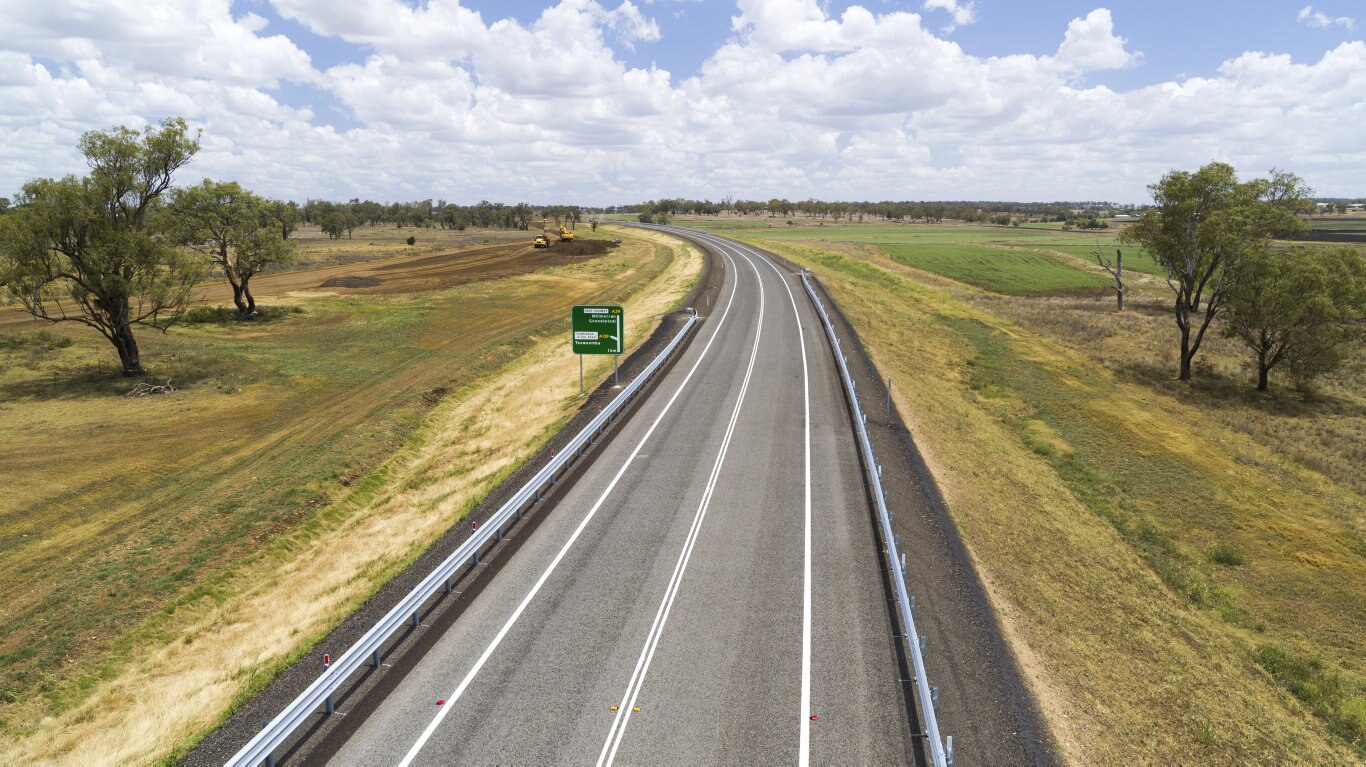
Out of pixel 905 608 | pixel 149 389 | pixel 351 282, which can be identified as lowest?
pixel 905 608

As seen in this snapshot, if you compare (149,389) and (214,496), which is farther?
(149,389)

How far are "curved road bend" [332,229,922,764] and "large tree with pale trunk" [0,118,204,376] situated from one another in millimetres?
33076

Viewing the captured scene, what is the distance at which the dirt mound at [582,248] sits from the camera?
95.8m

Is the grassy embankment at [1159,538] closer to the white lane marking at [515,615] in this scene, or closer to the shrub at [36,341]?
the white lane marking at [515,615]

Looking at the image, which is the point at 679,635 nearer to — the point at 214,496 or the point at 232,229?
the point at 214,496

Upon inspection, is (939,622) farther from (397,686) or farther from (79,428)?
(79,428)

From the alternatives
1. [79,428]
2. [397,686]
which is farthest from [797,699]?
[79,428]

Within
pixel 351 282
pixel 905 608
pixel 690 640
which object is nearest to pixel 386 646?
pixel 690 640

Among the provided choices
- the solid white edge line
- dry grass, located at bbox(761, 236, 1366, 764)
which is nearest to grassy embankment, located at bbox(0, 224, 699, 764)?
the solid white edge line

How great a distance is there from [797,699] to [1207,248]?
44365mm

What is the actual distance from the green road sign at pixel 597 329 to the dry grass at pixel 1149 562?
14.1 m

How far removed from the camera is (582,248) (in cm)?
9931

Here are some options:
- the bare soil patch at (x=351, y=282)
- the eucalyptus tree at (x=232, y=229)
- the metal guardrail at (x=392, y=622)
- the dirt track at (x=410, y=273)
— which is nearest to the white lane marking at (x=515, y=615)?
the metal guardrail at (x=392, y=622)

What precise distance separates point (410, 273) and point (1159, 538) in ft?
264
